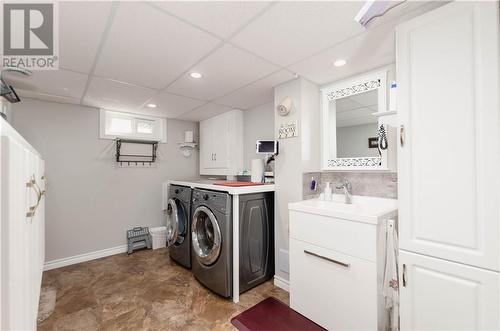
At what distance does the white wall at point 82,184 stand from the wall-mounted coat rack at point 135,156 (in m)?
0.11

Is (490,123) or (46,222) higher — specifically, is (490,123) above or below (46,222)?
above

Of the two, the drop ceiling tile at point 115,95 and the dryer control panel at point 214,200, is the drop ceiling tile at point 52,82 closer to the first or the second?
the drop ceiling tile at point 115,95

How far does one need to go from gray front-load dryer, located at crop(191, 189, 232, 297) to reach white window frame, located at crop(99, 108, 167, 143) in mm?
1628

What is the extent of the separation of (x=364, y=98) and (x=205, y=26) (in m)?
1.52

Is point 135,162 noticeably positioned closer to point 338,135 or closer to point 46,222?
point 46,222

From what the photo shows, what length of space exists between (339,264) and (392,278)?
0.32 meters

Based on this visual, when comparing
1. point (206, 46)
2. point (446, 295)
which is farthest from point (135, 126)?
point (446, 295)

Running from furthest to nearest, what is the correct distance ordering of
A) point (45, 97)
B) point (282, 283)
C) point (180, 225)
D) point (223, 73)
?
1. point (180, 225)
2. point (45, 97)
3. point (282, 283)
4. point (223, 73)

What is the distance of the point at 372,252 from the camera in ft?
4.39

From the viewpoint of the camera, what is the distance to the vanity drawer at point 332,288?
1.36 m

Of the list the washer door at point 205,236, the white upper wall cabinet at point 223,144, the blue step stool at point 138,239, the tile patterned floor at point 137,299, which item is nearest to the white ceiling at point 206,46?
the white upper wall cabinet at point 223,144

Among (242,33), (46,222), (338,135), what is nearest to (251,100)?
(338,135)

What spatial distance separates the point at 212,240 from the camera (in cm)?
232

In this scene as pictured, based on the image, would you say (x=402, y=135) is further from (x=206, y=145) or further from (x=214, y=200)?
(x=206, y=145)
